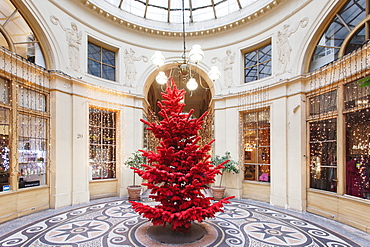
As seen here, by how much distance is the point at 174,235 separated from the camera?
172 inches

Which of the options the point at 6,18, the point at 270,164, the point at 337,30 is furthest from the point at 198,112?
the point at 6,18

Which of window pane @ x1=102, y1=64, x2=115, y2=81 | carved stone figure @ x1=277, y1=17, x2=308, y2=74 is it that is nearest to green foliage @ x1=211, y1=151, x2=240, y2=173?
carved stone figure @ x1=277, y1=17, x2=308, y2=74

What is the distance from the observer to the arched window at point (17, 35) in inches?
220

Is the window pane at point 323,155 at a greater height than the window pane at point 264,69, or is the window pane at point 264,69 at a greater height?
the window pane at point 264,69

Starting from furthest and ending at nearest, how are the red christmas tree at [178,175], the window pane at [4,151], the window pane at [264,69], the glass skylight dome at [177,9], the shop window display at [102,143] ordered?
the glass skylight dome at [177,9] < the shop window display at [102,143] < the window pane at [264,69] < the window pane at [4,151] < the red christmas tree at [178,175]

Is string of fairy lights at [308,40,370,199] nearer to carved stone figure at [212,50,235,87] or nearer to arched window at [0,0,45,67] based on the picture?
carved stone figure at [212,50,235,87]

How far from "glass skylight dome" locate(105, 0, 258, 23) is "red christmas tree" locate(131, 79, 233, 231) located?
6570 mm

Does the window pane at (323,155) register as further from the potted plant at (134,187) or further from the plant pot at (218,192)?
the potted plant at (134,187)

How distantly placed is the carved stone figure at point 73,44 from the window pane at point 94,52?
639 mm

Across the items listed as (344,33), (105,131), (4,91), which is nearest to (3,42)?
(4,91)

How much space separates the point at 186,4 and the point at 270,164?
7.71 meters

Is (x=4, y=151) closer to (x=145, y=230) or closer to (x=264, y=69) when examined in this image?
(x=145, y=230)

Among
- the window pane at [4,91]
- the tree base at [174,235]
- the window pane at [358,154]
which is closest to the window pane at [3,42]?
the window pane at [4,91]

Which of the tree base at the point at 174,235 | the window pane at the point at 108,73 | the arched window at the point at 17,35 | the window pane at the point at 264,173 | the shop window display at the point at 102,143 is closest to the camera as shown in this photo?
the tree base at the point at 174,235
